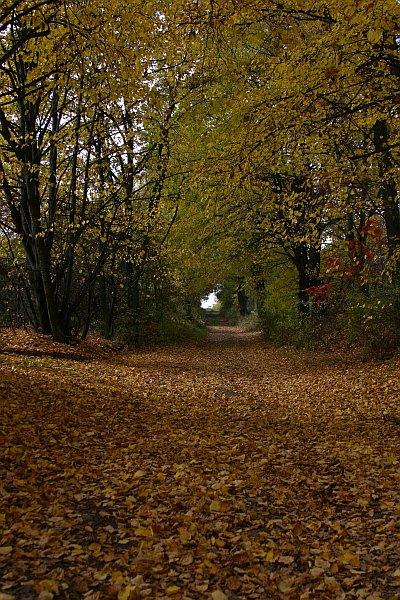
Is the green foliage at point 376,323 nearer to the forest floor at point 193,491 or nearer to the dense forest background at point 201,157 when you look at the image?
the dense forest background at point 201,157

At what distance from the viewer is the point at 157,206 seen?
14.8 m

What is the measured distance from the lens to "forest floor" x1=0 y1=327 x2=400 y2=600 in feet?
9.97

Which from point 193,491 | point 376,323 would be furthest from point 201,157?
point 193,491

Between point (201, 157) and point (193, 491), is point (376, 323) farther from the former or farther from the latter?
point (193, 491)

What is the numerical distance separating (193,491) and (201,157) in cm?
1044

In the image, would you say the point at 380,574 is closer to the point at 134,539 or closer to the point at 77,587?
the point at 134,539

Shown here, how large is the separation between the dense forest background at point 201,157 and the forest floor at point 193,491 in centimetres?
384

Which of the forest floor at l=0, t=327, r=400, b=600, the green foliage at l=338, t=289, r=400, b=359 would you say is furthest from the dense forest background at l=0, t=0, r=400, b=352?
the forest floor at l=0, t=327, r=400, b=600

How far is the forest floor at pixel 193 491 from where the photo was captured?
304 centimetres

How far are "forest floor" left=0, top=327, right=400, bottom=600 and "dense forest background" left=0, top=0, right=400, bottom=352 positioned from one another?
3.84 metres

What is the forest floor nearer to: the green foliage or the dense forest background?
the green foliage

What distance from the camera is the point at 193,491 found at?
4453 millimetres

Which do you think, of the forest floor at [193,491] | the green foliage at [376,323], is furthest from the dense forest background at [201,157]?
the forest floor at [193,491]


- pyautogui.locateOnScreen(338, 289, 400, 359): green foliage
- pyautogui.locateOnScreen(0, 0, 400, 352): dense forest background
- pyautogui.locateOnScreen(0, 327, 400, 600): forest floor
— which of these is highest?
pyautogui.locateOnScreen(0, 0, 400, 352): dense forest background
